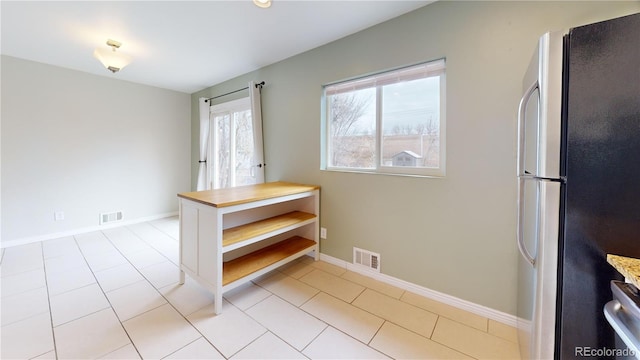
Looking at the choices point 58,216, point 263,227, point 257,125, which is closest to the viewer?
point 263,227

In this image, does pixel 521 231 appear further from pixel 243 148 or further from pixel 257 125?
pixel 243 148

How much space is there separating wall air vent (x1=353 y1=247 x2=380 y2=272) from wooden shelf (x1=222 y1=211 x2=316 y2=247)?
584 millimetres

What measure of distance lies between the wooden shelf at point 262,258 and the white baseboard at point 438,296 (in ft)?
1.36

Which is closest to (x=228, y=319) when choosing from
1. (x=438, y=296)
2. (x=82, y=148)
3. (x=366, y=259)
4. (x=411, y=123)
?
(x=366, y=259)

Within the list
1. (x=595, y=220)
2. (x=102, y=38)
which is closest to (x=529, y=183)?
(x=595, y=220)

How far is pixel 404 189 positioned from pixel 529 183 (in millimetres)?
927

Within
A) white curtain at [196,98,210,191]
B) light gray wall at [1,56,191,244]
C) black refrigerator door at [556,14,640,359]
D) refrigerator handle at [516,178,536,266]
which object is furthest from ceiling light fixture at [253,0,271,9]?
light gray wall at [1,56,191,244]

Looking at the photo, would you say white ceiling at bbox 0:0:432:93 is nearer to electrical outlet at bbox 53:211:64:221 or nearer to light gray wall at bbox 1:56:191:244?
light gray wall at bbox 1:56:191:244

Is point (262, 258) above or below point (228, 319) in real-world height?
above

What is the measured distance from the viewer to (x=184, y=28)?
2.28 meters

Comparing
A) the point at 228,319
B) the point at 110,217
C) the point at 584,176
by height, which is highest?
the point at 584,176

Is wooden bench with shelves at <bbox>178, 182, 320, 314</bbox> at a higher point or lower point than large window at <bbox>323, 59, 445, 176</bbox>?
lower

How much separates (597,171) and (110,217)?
5.25 m

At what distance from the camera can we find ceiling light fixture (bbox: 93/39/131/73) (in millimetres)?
2480
